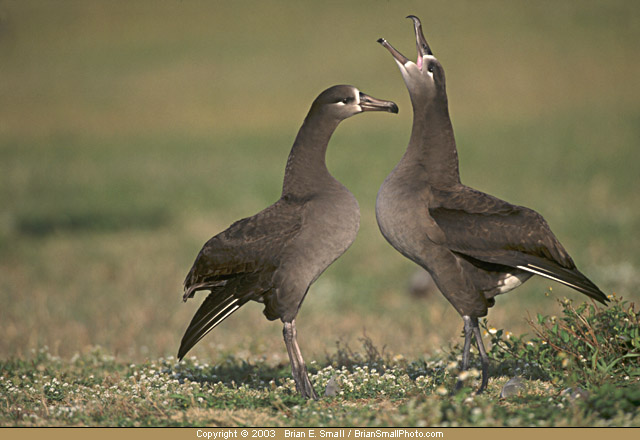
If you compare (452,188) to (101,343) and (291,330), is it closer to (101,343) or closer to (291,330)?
(291,330)

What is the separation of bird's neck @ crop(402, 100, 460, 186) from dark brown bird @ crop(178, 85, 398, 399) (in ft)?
1.02

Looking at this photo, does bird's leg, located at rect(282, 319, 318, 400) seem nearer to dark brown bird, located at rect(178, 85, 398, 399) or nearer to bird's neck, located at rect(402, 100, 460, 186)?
dark brown bird, located at rect(178, 85, 398, 399)

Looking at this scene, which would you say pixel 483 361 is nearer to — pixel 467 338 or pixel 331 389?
pixel 467 338

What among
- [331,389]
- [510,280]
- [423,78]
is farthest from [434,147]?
[331,389]

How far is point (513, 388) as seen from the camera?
711 cm

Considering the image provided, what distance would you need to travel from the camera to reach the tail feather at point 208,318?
294 inches

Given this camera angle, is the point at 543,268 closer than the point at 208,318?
Yes

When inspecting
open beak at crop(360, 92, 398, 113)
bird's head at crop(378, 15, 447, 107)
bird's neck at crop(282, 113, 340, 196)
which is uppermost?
bird's head at crop(378, 15, 447, 107)

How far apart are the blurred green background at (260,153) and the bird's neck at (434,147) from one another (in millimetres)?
3261

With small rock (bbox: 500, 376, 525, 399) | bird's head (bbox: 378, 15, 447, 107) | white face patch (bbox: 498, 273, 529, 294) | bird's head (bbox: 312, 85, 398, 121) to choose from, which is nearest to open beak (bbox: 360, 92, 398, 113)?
bird's head (bbox: 312, 85, 398, 121)

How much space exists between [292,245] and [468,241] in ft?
5.11

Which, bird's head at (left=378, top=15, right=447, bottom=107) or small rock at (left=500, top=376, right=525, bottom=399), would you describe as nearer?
small rock at (left=500, top=376, right=525, bottom=399)

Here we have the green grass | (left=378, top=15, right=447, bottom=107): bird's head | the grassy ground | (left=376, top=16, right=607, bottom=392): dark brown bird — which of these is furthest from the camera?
the grassy ground

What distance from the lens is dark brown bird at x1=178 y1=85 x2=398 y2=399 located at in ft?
24.3
